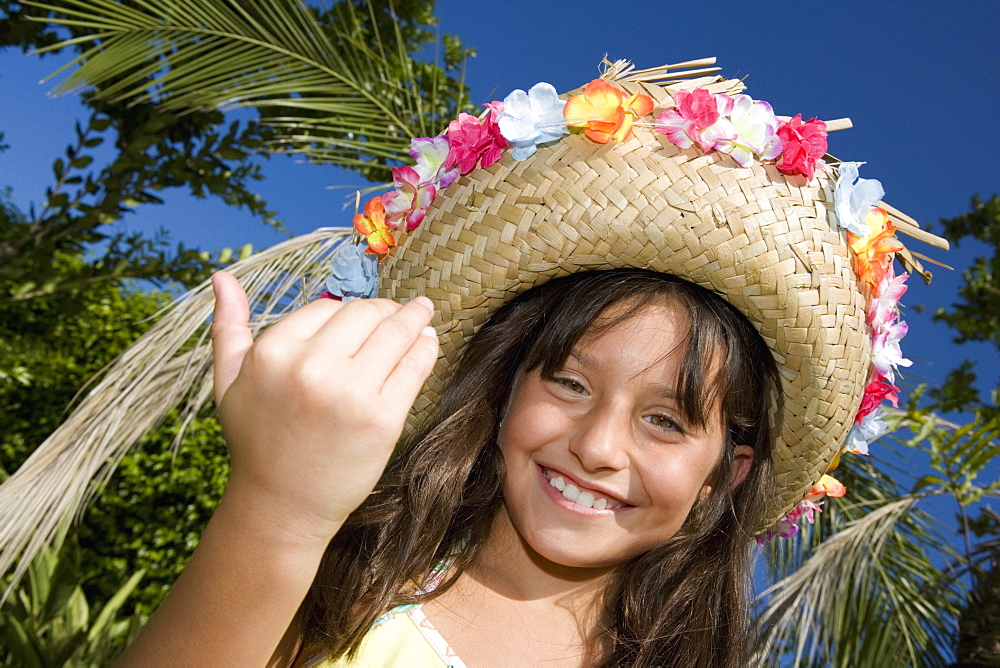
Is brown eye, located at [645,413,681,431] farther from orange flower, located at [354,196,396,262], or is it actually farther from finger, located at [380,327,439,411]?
finger, located at [380,327,439,411]

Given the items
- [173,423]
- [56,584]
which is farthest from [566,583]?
[173,423]

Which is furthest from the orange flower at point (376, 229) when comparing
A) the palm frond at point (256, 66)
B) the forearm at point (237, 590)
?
the palm frond at point (256, 66)

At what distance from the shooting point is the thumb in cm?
79

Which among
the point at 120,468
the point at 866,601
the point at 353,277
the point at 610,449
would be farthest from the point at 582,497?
the point at 120,468

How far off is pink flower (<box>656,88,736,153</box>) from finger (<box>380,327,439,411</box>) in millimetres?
693

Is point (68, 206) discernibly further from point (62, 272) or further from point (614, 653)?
point (614, 653)

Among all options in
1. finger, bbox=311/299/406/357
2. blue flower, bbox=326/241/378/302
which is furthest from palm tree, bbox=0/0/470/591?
finger, bbox=311/299/406/357

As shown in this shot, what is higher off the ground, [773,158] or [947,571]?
[773,158]

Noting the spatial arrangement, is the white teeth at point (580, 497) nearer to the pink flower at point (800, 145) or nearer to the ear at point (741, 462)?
the ear at point (741, 462)

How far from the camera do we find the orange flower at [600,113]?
4.16 ft

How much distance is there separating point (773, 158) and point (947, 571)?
302 centimetres

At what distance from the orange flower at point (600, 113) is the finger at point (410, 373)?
63cm

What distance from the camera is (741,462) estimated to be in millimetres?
1650

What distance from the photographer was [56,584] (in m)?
3.76
